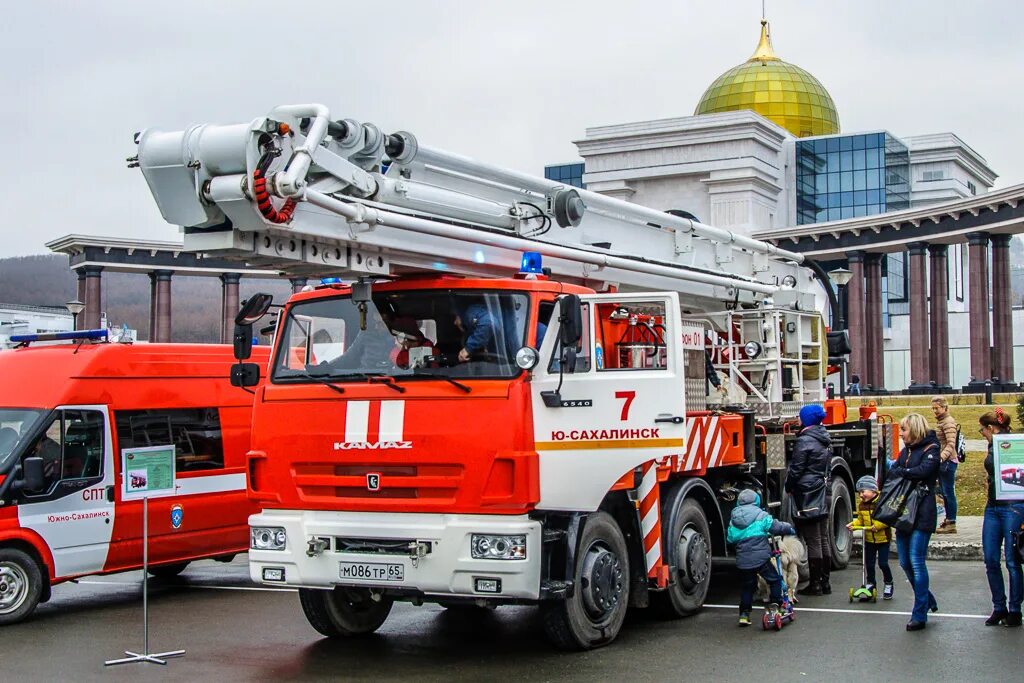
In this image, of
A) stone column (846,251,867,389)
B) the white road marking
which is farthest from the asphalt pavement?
stone column (846,251,867,389)

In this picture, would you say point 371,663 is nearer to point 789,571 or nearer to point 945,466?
point 789,571

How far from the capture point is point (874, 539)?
11766mm

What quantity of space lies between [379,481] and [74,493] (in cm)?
472

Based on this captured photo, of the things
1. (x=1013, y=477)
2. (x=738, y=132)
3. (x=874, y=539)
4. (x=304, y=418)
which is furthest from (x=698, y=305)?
(x=738, y=132)

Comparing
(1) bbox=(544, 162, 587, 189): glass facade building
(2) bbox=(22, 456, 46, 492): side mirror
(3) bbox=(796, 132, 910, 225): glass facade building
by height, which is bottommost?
(2) bbox=(22, 456, 46, 492): side mirror

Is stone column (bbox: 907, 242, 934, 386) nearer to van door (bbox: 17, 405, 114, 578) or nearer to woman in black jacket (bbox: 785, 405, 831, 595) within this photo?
woman in black jacket (bbox: 785, 405, 831, 595)

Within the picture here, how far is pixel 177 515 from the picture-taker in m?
13.5

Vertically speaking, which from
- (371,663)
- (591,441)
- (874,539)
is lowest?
(371,663)

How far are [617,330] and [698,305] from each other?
3.97m

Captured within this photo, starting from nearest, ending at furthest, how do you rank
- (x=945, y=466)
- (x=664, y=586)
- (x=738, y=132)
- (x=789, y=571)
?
1. (x=664, y=586)
2. (x=789, y=571)
3. (x=945, y=466)
4. (x=738, y=132)

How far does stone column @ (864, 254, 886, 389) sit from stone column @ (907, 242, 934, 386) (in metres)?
2.50

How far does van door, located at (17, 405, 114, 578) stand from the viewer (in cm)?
1224

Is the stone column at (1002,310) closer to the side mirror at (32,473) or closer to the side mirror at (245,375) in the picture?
the side mirror at (32,473)

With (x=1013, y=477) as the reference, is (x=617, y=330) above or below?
above
